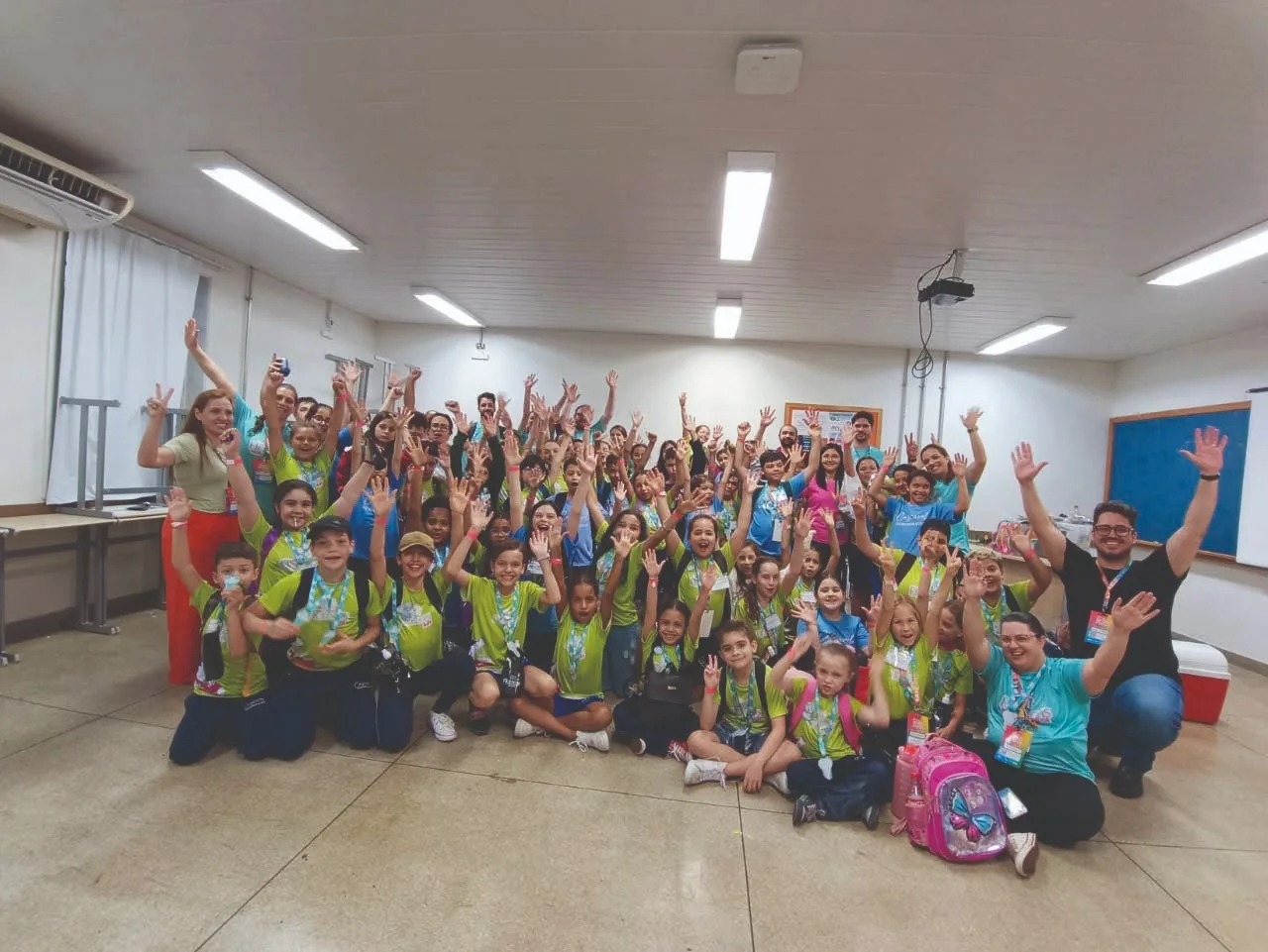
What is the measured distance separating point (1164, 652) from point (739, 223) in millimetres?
3404

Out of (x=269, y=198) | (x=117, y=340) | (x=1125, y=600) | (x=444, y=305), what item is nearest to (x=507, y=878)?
(x=1125, y=600)

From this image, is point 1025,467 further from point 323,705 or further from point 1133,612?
point 323,705

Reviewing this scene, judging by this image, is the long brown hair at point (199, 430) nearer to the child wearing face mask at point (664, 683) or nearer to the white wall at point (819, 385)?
the child wearing face mask at point (664, 683)

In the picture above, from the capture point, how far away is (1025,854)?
2.18 metres

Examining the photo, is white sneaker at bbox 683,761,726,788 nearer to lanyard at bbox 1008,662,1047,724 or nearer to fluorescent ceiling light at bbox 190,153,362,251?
lanyard at bbox 1008,662,1047,724

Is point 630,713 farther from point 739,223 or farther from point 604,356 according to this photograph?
point 604,356

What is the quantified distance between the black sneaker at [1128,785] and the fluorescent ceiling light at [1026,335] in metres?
4.41

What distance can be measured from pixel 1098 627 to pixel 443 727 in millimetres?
3282

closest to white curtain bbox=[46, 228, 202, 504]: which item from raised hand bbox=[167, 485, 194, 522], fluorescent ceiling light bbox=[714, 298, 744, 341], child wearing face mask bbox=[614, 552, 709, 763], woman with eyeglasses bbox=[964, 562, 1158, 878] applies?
raised hand bbox=[167, 485, 194, 522]

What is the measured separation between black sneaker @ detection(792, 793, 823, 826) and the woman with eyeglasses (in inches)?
28.5

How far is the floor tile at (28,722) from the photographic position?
2.71 metres

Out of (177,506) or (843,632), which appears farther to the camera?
(843,632)

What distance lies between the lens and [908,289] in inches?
203

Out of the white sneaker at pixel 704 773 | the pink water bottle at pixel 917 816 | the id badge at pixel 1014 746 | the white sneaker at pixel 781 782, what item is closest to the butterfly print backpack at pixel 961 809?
the pink water bottle at pixel 917 816
